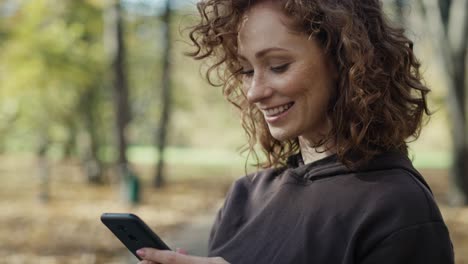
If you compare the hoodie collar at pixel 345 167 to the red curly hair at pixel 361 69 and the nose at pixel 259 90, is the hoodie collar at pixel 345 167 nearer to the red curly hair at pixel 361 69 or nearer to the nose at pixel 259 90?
the red curly hair at pixel 361 69

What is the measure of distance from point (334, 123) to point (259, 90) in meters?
0.22

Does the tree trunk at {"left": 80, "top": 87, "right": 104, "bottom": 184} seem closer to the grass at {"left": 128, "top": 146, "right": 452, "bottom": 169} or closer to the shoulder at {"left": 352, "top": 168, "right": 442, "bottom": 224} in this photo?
the grass at {"left": 128, "top": 146, "right": 452, "bottom": 169}

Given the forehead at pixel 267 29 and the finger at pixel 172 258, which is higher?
the forehead at pixel 267 29

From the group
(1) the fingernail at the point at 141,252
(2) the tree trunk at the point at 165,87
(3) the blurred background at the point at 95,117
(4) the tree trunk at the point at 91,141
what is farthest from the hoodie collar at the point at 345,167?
(4) the tree trunk at the point at 91,141

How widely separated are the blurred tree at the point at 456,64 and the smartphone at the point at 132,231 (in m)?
12.5

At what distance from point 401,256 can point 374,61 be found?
1.72 feet

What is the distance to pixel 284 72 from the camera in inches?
67.4

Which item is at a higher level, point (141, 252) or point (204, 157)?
point (141, 252)

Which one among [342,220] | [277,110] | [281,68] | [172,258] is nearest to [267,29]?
[281,68]

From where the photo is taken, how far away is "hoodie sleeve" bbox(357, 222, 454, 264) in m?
1.48

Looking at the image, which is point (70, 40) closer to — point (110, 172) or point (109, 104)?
point (109, 104)

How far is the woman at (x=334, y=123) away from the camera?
1.56 m

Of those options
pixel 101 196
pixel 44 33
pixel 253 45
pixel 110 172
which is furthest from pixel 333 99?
pixel 110 172

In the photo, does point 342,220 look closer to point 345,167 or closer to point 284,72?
point 345,167
